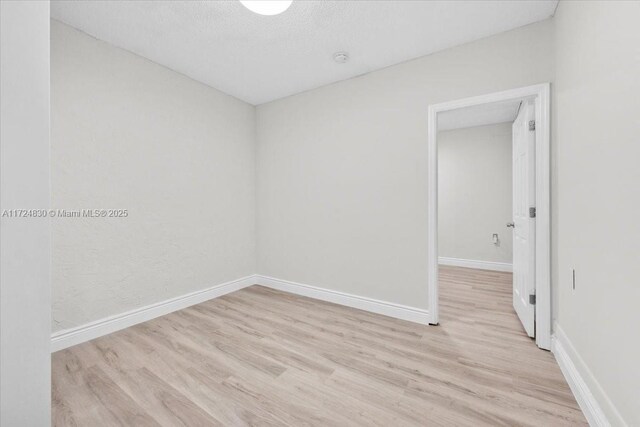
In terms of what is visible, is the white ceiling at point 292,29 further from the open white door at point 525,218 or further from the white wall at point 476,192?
the white wall at point 476,192

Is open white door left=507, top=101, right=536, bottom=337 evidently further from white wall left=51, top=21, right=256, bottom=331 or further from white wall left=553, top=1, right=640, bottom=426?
white wall left=51, top=21, right=256, bottom=331

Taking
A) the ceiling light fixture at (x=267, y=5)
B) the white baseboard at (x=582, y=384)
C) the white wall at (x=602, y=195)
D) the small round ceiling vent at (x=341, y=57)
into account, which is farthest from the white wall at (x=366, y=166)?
the ceiling light fixture at (x=267, y=5)

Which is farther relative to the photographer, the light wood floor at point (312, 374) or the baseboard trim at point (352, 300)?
the baseboard trim at point (352, 300)

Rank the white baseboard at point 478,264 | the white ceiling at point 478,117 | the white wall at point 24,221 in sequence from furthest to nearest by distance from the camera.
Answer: the white baseboard at point 478,264, the white ceiling at point 478,117, the white wall at point 24,221

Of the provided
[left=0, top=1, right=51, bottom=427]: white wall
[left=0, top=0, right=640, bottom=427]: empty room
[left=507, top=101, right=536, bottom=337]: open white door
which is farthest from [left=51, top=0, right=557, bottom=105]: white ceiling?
[left=0, top=1, right=51, bottom=427]: white wall

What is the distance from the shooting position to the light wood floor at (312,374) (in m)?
1.47

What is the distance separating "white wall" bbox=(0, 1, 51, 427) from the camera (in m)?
0.94

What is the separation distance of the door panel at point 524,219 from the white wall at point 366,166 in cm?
47

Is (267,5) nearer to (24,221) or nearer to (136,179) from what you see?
(24,221)

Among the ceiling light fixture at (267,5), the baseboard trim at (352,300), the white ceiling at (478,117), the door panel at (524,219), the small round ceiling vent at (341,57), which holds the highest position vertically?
the white ceiling at (478,117)

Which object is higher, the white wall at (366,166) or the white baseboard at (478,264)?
the white wall at (366,166)

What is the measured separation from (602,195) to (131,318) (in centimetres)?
358

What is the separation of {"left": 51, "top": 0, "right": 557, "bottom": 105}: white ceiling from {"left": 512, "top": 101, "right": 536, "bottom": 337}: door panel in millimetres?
875

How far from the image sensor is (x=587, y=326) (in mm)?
1503
